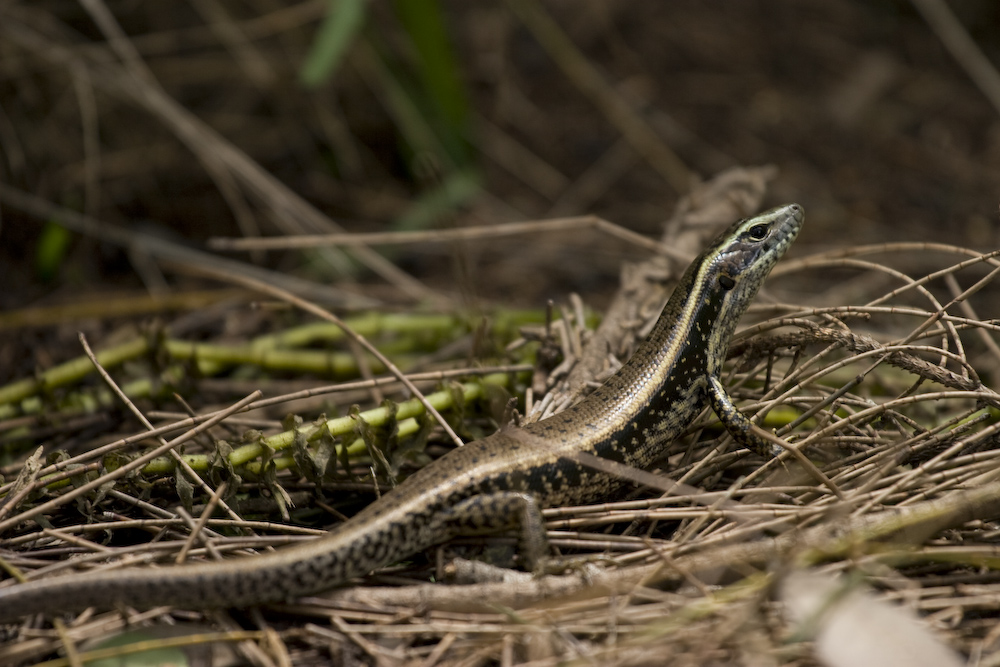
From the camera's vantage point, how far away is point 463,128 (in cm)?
759

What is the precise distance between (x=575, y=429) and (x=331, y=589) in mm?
1269

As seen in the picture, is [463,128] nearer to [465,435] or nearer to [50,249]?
[50,249]

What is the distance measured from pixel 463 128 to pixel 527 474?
518 cm

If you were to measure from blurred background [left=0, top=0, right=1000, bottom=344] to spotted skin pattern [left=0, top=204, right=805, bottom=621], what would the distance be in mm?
2531

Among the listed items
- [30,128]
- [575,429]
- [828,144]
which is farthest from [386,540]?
[828,144]

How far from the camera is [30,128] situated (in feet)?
21.3

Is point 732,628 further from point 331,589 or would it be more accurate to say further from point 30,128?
point 30,128

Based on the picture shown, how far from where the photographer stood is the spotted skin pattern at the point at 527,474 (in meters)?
2.69

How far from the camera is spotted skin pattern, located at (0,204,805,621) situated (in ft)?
8.82

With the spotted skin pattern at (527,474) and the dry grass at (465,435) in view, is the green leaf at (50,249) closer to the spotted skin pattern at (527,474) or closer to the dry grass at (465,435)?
the dry grass at (465,435)

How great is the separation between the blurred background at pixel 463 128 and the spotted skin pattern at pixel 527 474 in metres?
2.53

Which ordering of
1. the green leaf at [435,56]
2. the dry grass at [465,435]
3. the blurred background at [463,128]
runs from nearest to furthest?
the dry grass at [465,435], the blurred background at [463,128], the green leaf at [435,56]

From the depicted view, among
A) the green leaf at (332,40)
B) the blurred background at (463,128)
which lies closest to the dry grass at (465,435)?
the blurred background at (463,128)

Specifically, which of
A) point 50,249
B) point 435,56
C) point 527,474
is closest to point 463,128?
point 435,56
